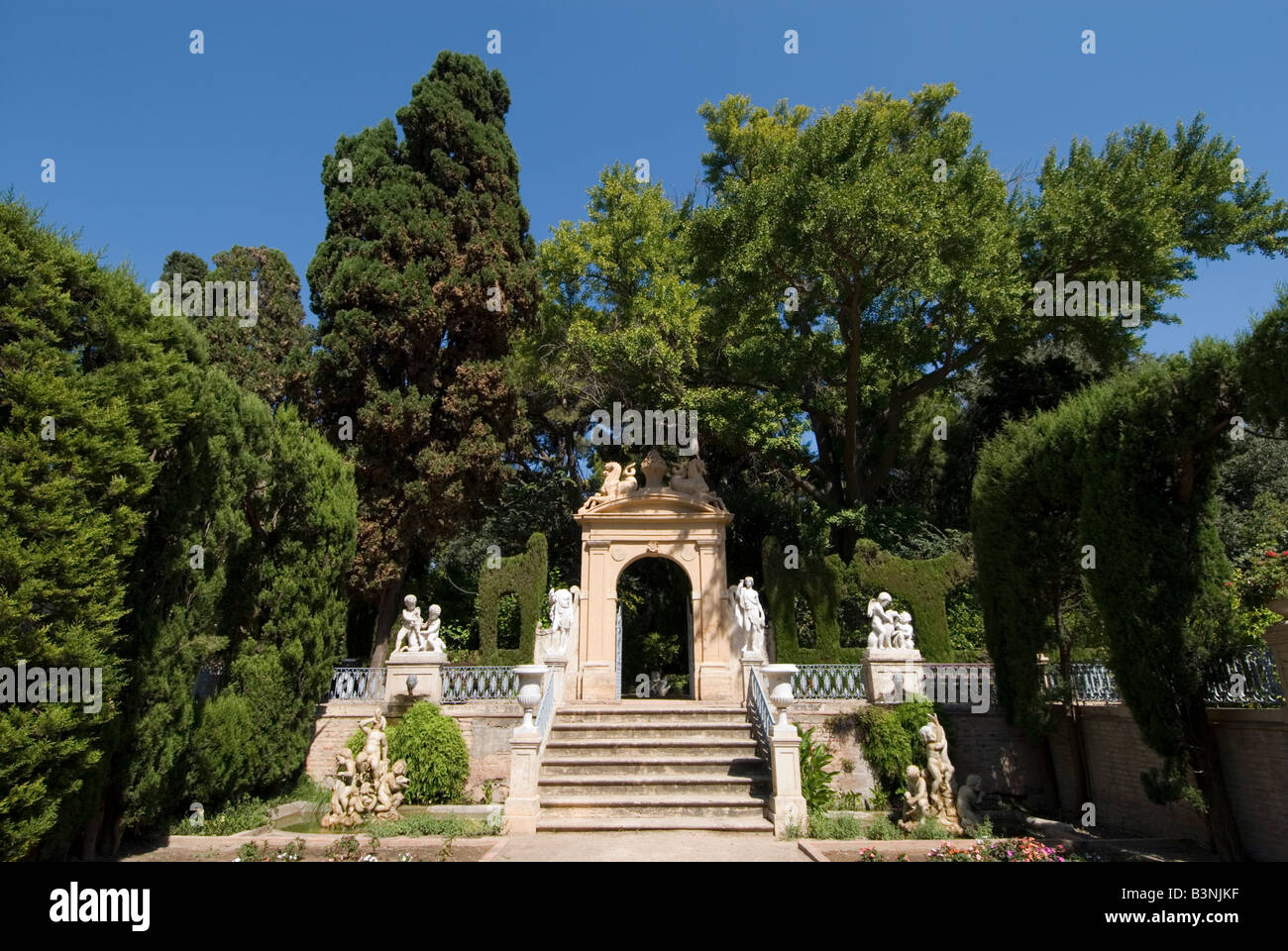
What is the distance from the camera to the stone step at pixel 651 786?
391 inches

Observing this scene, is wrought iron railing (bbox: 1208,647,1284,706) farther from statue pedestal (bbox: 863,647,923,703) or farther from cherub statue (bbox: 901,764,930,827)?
statue pedestal (bbox: 863,647,923,703)

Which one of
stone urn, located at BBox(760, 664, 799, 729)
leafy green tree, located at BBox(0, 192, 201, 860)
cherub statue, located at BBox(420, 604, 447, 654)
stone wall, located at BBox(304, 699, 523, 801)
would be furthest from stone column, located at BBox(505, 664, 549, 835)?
leafy green tree, located at BBox(0, 192, 201, 860)

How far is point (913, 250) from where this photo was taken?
47.5 feet

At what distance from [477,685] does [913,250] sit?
39.2 ft

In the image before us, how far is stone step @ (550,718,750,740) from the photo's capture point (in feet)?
36.5

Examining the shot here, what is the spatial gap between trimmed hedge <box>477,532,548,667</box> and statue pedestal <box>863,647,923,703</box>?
661 centimetres

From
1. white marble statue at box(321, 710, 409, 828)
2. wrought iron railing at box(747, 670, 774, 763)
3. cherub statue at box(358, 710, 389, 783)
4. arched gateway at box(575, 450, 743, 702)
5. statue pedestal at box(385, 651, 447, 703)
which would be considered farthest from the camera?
arched gateway at box(575, 450, 743, 702)

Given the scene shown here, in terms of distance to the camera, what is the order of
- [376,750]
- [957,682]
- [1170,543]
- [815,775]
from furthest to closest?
[957,682] < [815,775] < [376,750] < [1170,543]

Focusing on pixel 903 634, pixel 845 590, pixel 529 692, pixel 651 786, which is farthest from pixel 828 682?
pixel 529 692

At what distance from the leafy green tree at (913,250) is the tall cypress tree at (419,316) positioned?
5.15 meters

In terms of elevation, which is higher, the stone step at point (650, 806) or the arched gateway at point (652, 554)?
the arched gateway at point (652, 554)

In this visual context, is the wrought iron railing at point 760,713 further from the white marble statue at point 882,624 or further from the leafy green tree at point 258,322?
the leafy green tree at point 258,322

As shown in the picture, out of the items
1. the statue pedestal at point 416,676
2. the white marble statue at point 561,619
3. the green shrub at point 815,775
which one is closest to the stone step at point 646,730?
the green shrub at point 815,775

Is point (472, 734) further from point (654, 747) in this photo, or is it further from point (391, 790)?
point (654, 747)
